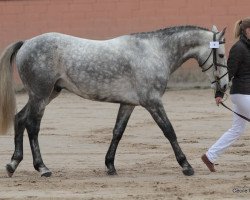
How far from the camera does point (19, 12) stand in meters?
20.6

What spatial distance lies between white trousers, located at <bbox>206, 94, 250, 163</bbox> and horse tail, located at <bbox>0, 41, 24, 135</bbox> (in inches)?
96.9

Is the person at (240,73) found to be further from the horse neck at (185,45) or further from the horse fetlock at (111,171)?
the horse fetlock at (111,171)

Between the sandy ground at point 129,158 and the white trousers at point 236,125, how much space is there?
0.29 metres

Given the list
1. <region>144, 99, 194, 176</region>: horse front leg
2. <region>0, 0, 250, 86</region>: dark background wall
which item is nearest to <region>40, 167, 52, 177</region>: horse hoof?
<region>144, 99, 194, 176</region>: horse front leg

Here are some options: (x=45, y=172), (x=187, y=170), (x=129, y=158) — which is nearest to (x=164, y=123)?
(x=187, y=170)

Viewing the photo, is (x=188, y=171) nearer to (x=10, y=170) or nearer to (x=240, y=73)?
(x=240, y=73)

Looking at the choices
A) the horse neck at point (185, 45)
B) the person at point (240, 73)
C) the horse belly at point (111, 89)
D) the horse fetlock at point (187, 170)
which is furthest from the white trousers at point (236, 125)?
the horse belly at point (111, 89)

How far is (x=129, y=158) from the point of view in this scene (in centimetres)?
1220

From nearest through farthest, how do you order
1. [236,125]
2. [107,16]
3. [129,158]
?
[236,125] → [129,158] → [107,16]

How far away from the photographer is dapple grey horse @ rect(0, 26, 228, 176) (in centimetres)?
1063

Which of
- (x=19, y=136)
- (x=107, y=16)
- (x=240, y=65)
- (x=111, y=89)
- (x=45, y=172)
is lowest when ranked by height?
(x=107, y=16)

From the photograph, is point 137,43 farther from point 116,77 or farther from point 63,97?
point 63,97

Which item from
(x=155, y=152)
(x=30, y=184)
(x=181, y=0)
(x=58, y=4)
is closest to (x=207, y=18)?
(x=181, y=0)

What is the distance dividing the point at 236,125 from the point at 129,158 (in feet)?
6.97
